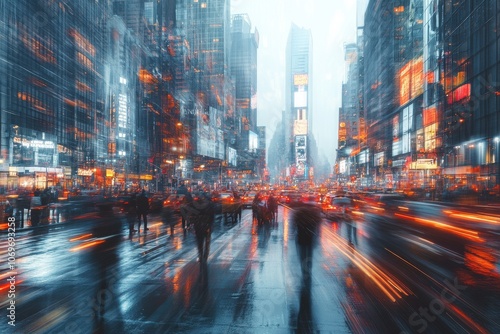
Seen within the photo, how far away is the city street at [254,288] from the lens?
6.93 meters

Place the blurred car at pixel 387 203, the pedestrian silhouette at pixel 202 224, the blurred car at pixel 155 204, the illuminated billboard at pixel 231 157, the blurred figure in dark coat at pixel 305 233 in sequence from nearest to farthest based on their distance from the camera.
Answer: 1. the blurred figure in dark coat at pixel 305 233
2. the pedestrian silhouette at pixel 202 224
3. the blurred car at pixel 155 204
4. the blurred car at pixel 387 203
5. the illuminated billboard at pixel 231 157

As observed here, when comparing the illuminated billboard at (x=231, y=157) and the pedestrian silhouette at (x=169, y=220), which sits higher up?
the illuminated billboard at (x=231, y=157)

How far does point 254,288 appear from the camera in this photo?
30.7 ft

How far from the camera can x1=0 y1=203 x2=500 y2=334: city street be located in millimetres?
6926

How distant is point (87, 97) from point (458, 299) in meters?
89.7

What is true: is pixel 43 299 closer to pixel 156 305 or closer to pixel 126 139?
pixel 156 305

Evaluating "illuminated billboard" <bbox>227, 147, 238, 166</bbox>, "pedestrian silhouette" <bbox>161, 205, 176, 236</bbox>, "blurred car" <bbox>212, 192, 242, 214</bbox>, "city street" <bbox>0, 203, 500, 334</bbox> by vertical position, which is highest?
"illuminated billboard" <bbox>227, 147, 238, 166</bbox>

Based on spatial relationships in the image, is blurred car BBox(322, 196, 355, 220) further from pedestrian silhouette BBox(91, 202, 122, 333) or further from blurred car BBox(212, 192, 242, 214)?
pedestrian silhouette BBox(91, 202, 122, 333)

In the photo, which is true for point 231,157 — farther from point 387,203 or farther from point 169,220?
point 169,220

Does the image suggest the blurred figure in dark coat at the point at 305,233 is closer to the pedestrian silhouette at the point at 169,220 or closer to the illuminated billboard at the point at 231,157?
the pedestrian silhouette at the point at 169,220

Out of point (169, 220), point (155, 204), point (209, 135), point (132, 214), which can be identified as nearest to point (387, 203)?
point (155, 204)

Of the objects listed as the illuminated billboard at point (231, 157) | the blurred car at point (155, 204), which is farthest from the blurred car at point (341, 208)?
the illuminated billboard at point (231, 157)

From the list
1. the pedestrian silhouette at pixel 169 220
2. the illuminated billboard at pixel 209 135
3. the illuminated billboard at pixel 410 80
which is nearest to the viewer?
the pedestrian silhouette at pixel 169 220

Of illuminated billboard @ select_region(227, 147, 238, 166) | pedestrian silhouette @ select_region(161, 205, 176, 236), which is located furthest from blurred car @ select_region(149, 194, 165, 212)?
illuminated billboard @ select_region(227, 147, 238, 166)
